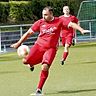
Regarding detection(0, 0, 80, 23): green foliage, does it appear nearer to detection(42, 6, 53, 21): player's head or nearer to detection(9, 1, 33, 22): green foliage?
detection(9, 1, 33, 22): green foliage

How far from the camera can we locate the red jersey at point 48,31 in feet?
35.1

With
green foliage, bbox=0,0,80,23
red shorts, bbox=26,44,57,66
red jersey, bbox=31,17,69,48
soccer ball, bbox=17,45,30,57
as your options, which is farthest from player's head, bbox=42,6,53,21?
green foliage, bbox=0,0,80,23

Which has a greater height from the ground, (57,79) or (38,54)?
(38,54)

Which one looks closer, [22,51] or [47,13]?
[47,13]

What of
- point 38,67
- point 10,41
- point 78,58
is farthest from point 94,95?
point 10,41

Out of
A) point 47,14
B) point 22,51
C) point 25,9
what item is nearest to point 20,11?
point 25,9

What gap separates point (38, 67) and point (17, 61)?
2.49 meters

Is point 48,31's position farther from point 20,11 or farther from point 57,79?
point 20,11

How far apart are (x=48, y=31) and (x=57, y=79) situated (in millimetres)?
2201

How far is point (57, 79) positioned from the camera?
1261 centimetres

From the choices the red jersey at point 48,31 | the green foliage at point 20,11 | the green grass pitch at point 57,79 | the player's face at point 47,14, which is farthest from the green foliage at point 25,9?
the player's face at point 47,14

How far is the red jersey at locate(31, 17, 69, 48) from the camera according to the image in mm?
10711

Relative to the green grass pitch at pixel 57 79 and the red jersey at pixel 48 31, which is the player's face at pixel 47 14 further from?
the green grass pitch at pixel 57 79

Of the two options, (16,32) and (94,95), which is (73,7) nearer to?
(16,32)
